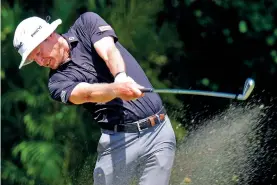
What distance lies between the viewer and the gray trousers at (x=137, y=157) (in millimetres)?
5566

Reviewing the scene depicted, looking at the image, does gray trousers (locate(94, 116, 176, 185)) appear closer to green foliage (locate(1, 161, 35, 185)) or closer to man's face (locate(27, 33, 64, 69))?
man's face (locate(27, 33, 64, 69))

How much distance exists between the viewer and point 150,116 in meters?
5.55

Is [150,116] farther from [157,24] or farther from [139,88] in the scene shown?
[157,24]

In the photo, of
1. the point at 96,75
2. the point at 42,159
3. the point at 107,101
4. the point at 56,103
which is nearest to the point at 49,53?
the point at 96,75

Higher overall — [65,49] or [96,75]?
[65,49]

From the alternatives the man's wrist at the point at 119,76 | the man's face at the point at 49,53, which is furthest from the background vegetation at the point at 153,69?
the man's wrist at the point at 119,76

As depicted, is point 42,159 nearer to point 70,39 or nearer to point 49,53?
point 70,39

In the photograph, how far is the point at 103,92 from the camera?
17.0 ft

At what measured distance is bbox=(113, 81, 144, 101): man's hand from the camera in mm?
5047

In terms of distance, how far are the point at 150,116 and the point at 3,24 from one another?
11.4ft

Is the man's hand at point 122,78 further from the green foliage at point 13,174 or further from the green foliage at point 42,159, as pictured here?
the green foliage at point 13,174

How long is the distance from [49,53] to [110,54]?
1.17 ft

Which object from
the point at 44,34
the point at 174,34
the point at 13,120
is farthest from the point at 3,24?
the point at 44,34

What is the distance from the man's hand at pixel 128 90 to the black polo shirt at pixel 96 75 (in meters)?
0.41
